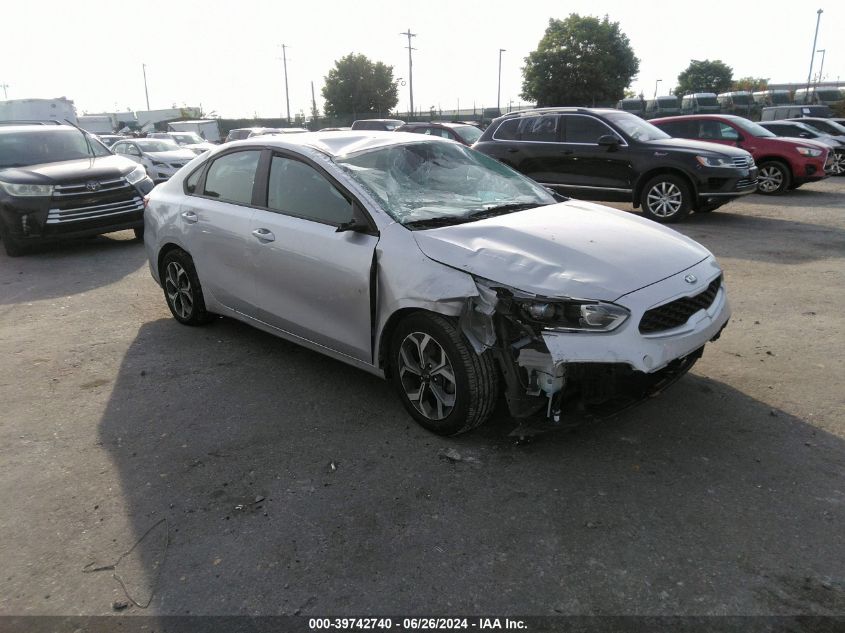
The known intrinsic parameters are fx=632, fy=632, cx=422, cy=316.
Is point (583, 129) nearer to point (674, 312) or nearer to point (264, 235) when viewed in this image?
point (264, 235)

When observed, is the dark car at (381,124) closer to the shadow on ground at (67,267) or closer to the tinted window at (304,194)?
the shadow on ground at (67,267)

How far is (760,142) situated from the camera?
12617 mm

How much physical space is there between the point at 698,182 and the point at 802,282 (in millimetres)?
3611

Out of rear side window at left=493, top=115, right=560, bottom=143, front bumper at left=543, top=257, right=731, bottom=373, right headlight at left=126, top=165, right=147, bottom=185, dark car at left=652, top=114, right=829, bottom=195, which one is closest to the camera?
front bumper at left=543, top=257, right=731, bottom=373

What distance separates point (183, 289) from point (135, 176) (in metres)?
4.93

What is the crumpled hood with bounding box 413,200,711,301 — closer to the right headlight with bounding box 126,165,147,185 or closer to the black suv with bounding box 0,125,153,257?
the black suv with bounding box 0,125,153,257

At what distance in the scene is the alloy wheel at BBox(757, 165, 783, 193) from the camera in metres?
13.1

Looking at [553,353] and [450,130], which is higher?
[450,130]

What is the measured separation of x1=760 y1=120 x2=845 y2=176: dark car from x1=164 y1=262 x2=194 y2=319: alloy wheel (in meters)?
14.6

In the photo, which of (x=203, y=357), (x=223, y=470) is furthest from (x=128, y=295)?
(x=223, y=470)

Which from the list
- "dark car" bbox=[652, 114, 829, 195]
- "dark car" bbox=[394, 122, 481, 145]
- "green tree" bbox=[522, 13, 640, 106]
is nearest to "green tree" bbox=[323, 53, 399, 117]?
"green tree" bbox=[522, 13, 640, 106]

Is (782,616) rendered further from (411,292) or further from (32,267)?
(32,267)

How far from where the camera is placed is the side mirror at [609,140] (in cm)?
1004

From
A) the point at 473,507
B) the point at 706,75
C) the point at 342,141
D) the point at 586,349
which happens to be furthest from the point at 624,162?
the point at 706,75
